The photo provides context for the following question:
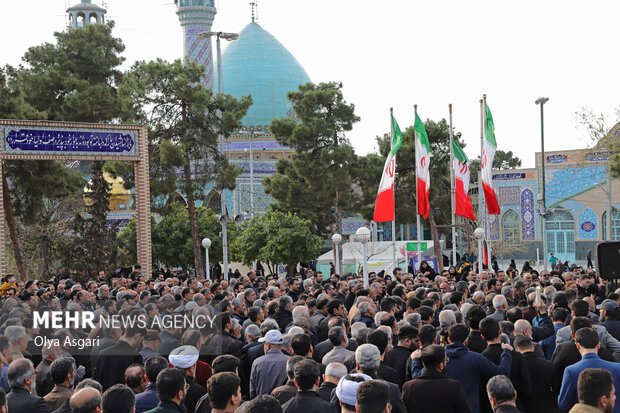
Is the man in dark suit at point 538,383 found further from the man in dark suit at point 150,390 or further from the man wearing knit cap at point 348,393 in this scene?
the man in dark suit at point 150,390

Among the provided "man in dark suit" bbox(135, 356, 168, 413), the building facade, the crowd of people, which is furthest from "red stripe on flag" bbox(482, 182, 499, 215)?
the building facade

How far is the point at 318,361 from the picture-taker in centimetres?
775

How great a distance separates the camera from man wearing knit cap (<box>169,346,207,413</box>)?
622cm

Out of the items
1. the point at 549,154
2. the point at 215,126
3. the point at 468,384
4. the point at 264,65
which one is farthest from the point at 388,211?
the point at 264,65

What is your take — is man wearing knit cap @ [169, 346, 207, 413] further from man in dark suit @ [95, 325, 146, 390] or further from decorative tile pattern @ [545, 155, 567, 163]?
decorative tile pattern @ [545, 155, 567, 163]

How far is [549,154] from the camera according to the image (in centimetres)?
4044

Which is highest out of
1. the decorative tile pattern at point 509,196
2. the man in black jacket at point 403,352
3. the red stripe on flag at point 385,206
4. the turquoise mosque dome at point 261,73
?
the turquoise mosque dome at point 261,73

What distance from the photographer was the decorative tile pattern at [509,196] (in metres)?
41.4

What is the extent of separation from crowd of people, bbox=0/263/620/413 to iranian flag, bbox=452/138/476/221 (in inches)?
459

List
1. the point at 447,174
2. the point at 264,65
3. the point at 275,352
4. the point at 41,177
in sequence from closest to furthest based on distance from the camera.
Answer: the point at 275,352
the point at 41,177
the point at 447,174
the point at 264,65

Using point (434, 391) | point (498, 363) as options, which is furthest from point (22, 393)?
point (498, 363)

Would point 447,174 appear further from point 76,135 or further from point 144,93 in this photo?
point 76,135

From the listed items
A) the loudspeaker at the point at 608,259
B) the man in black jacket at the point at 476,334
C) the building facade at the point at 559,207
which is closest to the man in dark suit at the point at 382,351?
the man in black jacket at the point at 476,334

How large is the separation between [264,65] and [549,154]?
23871 mm
